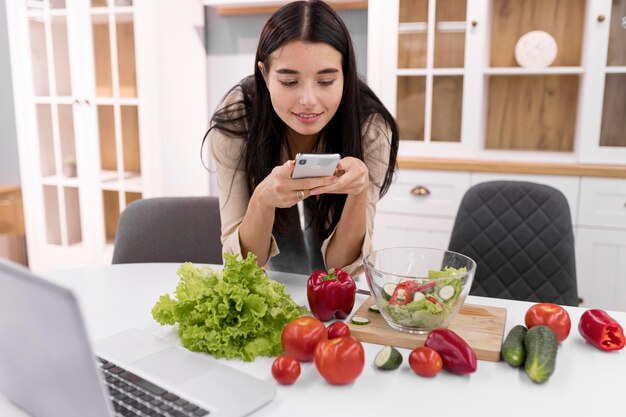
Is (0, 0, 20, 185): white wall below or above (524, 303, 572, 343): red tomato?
above

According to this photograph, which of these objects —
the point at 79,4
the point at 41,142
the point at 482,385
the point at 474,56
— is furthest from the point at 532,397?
the point at 41,142

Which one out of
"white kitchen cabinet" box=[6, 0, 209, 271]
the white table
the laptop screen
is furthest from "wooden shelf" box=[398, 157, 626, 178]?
the laptop screen

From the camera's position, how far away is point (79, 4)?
9.97 ft

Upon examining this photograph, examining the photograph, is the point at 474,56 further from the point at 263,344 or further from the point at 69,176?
the point at 69,176

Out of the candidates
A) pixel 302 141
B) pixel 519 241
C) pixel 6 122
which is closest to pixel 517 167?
pixel 519 241

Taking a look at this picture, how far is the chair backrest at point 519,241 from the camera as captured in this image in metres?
1.66

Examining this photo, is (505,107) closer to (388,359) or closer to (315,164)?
(315,164)

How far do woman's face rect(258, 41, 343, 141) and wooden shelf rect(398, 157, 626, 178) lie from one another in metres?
1.37

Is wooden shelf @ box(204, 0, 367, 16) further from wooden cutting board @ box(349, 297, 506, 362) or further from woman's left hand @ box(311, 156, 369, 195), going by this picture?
wooden cutting board @ box(349, 297, 506, 362)

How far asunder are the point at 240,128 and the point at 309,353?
74 centimetres

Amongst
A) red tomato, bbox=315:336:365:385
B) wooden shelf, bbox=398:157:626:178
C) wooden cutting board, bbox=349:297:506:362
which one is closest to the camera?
red tomato, bbox=315:336:365:385

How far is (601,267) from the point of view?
2490mm

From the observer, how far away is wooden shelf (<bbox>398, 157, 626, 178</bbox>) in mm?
2420

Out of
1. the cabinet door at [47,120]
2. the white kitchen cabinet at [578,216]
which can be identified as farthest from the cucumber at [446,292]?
the cabinet door at [47,120]
